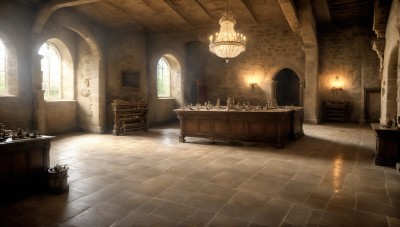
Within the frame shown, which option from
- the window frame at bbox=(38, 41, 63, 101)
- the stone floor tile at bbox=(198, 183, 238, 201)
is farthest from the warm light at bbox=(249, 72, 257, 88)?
the stone floor tile at bbox=(198, 183, 238, 201)

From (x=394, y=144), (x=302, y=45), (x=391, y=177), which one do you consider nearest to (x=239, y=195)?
(x=391, y=177)

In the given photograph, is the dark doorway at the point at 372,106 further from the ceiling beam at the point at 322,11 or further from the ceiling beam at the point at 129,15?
the ceiling beam at the point at 129,15

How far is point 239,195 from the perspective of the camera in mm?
3500

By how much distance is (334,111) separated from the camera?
12.3 metres

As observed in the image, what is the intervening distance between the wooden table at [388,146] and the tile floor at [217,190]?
0.79 feet

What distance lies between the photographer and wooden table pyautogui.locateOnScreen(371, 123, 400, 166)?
4.88 metres

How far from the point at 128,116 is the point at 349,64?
9620 mm

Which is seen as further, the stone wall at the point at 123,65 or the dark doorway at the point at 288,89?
the dark doorway at the point at 288,89

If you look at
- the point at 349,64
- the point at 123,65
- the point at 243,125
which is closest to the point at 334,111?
the point at 349,64

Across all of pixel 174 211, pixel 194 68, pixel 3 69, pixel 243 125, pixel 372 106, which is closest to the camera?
pixel 174 211

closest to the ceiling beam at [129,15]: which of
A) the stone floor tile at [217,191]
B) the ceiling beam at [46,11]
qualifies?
the ceiling beam at [46,11]

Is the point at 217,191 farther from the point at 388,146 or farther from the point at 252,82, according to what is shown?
the point at 252,82

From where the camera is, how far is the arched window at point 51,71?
9.20 meters

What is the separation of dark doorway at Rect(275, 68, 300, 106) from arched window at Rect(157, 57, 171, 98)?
6.83 meters
